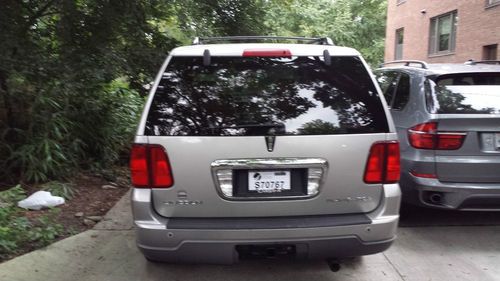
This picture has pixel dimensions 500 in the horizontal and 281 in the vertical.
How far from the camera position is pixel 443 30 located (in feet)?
62.5

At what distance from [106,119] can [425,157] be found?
4.87 m

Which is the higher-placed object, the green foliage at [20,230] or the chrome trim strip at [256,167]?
the chrome trim strip at [256,167]

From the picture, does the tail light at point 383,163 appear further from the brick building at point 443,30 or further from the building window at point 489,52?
the building window at point 489,52

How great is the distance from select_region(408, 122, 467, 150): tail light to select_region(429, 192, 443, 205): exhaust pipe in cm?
41

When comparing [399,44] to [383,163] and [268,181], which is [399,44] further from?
[268,181]

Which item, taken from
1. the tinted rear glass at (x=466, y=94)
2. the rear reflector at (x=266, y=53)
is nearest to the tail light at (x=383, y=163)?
the rear reflector at (x=266, y=53)

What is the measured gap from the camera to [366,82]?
11.2ft

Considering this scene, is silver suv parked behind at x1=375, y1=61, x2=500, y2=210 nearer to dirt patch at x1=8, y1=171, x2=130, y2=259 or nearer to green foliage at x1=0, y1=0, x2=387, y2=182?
dirt patch at x1=8, y1=171, x2=130, y2=259

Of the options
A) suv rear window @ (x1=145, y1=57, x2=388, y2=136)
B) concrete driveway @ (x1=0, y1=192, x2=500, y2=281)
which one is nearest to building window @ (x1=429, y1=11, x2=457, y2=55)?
concrete driveway @ (x1=0, y1=192, x2=500, y2=281)

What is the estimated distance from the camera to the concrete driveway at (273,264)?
390 cm

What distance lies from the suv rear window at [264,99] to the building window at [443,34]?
53.4ft

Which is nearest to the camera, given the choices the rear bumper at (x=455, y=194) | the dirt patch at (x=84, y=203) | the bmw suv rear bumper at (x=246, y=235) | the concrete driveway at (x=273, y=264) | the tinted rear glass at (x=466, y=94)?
the bmw suv rear bumper at (x=246, y=235)

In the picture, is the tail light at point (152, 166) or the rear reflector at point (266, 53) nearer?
the tail light at point (152, 166)

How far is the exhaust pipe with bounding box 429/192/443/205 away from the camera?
4.54 meters
